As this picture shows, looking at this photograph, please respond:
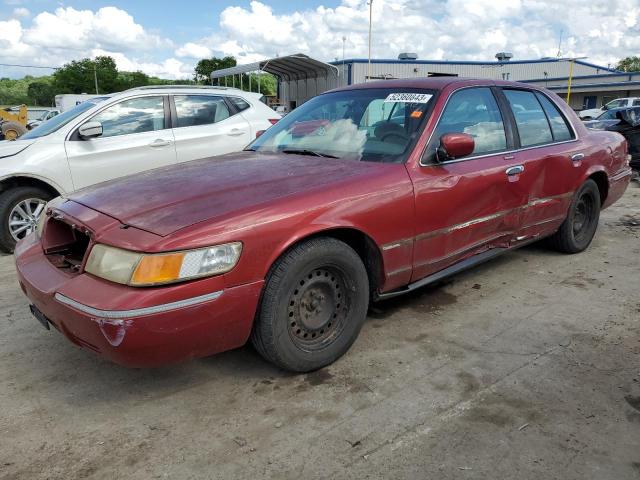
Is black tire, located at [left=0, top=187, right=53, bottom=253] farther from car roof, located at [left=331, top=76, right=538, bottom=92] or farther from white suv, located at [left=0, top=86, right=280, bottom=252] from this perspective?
car roof, located at [left=331, top=76, right=538, bottom=92]

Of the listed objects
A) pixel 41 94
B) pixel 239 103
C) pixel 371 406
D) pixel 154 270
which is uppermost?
pixel 41 94

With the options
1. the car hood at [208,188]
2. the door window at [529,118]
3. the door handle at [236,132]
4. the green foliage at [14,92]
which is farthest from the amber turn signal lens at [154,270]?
the green foliage at [14,92]

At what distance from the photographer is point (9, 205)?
17.2 ft

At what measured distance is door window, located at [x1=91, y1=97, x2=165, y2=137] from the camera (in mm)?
5816

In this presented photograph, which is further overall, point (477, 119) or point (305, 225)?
point (477, 119)

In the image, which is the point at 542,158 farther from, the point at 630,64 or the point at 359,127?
the point at 630,64

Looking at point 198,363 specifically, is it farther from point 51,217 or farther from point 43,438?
point 51,217

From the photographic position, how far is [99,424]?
2.46 metres

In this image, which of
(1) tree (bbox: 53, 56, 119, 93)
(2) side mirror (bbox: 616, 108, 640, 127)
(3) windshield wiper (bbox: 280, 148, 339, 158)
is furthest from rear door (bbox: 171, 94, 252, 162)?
(1) tree (bbox: 53, 56, 119, 93)

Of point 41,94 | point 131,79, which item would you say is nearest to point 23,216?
point 41,94

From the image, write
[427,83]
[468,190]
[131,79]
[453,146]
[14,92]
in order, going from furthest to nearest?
[131,79], [14,92], [427,83], [468,190], [453,146]

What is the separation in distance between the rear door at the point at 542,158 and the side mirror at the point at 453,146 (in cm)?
84

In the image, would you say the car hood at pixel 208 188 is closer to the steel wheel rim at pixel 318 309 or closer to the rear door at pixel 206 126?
the steel wheel rim at pixel 318 309

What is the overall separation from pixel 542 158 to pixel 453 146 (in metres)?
1.34
